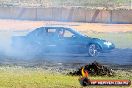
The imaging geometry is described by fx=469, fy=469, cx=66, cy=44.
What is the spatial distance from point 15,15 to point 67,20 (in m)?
6.59

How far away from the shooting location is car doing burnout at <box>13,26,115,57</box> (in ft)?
73.5

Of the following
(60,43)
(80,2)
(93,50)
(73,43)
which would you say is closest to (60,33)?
(60,43)

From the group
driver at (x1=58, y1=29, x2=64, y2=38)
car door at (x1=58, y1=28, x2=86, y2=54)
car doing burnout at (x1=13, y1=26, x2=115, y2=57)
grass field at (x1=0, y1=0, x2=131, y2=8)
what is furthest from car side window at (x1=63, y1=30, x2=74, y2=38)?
grass field at (x1=0, y1=0, x2=131, y2=8)

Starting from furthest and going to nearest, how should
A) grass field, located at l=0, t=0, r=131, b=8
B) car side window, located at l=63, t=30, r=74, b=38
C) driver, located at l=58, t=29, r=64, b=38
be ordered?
1. grass field, located at l=0, t=0, r=131, b=8
2. car side window, located at l=63, t=30, r=74, b=38
3. driver, located at l=58, t=29, r=64, b=38

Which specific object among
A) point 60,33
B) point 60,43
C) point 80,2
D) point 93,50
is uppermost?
point 60,33

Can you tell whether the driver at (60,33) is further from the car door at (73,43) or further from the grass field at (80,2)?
the grass field at (80,2)

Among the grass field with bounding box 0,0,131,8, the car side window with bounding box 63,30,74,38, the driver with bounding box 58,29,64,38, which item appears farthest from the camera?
the grass field with bounding box 0,0,131,8

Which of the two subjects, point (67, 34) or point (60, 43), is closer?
point (60, 43)

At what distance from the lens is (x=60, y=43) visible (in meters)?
22.7

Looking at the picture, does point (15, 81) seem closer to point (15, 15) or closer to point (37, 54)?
point (37, 54)

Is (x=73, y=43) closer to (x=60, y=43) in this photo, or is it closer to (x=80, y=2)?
(x=60, y=43)

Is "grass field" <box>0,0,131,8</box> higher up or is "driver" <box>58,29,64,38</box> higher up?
"driver" <box>58,29,64,38</box>

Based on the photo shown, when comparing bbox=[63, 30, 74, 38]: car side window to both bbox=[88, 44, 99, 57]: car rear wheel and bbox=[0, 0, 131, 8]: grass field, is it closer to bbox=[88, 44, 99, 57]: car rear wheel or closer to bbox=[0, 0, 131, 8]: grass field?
bbox=[88, 44, 99, 57]: car rear wheel

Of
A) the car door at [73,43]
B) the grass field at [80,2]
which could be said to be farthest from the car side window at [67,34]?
the grass field at [80,2]
